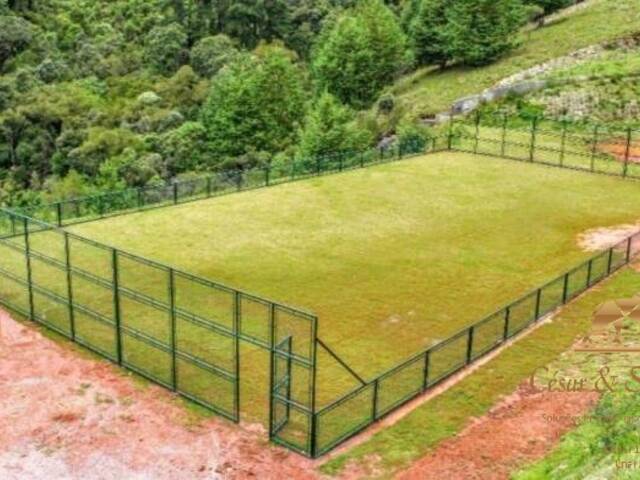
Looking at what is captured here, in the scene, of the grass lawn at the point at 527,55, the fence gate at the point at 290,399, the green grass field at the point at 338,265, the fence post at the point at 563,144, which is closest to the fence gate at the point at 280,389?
the fence gate at the point at 290,399

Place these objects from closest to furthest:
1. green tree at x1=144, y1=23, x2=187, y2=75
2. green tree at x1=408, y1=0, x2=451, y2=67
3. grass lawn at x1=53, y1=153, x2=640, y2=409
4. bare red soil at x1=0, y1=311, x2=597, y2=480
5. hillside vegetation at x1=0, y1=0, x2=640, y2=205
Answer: bare red soil at x1=0, y1=311, x2=597, y2=480 < grass lawn at x1=53, y1=153, x2=640, y2=409 < hillside vegetation at x1=0, y1=0, x2=640, y2=205 < green tree at x1=408, y1=0, x2=451, y2=67 < green tree at x1=144, y1=23, x2=187, y2=75

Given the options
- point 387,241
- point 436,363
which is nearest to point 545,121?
point 387,241

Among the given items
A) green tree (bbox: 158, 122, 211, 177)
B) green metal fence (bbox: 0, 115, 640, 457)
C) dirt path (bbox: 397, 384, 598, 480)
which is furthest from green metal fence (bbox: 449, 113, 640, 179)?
dirt path (bbox: 397, 384, 598, 480)

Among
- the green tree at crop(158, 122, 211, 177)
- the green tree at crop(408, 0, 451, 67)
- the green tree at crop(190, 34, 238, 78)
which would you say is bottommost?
the green tree at crop(158, 122, 211, 177)

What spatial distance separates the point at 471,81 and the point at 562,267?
36960 mm

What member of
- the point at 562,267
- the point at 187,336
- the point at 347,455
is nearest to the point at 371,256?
the point at 562,267

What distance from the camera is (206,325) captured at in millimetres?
18469

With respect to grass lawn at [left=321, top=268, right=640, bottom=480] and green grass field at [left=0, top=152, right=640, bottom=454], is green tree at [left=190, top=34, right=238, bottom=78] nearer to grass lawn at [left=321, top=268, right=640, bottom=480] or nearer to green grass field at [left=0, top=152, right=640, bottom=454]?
green grass field at [left=0, top=152, right=640, bottom=454]

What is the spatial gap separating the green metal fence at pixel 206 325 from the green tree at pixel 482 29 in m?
37.0

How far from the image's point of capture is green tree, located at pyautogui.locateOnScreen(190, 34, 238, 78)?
282 ft

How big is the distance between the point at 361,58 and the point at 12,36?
131 ft

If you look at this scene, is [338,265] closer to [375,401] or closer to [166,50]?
[375,401]

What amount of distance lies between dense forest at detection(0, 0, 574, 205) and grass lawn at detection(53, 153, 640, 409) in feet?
44.2

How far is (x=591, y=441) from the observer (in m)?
15.3
